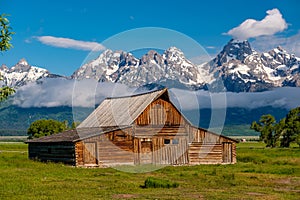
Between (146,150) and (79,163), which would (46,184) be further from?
(146,150)

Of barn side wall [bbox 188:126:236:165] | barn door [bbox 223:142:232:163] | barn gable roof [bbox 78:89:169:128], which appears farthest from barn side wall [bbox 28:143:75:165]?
barn door [bbox 223:142:232:163]

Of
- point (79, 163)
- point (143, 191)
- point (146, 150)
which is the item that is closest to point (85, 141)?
point (79, 163)

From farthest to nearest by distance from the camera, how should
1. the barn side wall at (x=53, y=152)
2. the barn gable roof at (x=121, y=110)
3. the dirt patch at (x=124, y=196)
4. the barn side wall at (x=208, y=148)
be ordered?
the barn side wall at (x=208, y=148)
the barn gable roof at (x=121, y=110)
the barn side wall at (x=53, y=152)
the dirt patch at (x=124, y=196)

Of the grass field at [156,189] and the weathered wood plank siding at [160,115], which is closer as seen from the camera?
the grass field at [156,189]

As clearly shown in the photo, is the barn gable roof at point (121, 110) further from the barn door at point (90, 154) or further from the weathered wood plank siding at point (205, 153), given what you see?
the weathered wood plank siding at point (205, 153)

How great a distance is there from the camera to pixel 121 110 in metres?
60.4

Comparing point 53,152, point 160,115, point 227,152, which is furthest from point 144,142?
point 53,152

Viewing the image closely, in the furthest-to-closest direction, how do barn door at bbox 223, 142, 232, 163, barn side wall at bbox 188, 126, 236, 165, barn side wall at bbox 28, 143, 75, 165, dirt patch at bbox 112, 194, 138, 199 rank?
barn door at bbox 223, 142, 232, 163 → barn side wall at bbox 188, 126, 236, 165 → barn side wall at bbox 28, 143, 75, 165 → dirt patch at bbox 112, 194, 138, 199

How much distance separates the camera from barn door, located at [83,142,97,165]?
51.8m

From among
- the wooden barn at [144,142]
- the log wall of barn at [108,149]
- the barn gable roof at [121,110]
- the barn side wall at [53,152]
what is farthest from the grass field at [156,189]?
the barn gable roof at [121,110]

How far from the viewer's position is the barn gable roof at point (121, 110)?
55.9 metres

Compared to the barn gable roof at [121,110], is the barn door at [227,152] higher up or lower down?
lower down

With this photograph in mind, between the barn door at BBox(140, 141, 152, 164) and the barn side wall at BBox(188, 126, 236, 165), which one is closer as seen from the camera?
the barn door at BBox(140, 141, 152, 164)

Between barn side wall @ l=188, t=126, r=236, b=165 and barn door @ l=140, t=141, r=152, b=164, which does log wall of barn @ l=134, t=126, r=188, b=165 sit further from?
barn side wall @ l=188, t=126, r=236, b=165
